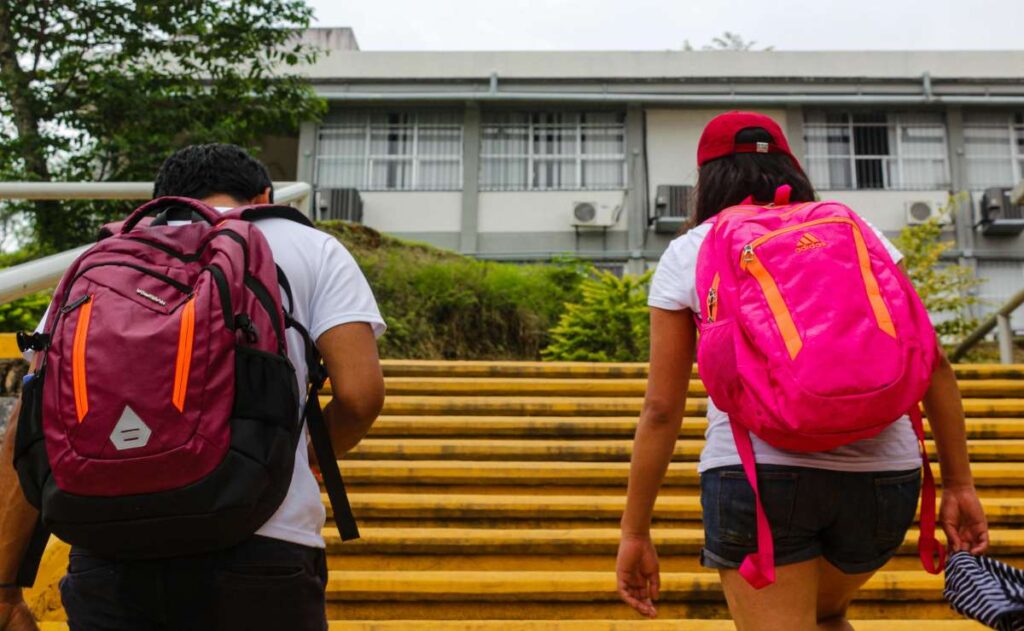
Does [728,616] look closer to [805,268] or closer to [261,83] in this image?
[805,268]

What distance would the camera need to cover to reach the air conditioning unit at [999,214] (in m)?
16.6

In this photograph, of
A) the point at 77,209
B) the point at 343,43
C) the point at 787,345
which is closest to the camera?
the point at 787,345

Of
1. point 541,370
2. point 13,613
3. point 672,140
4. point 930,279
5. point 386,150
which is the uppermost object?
point 672,140

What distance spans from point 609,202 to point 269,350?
16.2 meters

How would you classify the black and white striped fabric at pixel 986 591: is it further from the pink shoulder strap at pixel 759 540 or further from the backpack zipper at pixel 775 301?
the backpack zipper at pixel 775 301

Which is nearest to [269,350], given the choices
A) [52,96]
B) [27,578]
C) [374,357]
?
[374,357]

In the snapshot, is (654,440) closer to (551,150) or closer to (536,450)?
(536,450)

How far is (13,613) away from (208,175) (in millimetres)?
918

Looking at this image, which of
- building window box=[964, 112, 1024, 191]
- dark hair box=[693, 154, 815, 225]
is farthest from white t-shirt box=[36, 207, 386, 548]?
building window box=[964, 112, 1024, 191]

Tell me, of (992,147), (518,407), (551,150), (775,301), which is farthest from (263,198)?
(992,147)

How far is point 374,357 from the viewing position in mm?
1684

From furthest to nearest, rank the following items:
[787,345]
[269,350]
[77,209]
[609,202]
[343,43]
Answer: [343,43]
[609,202]
[77,209]
[787,345]
[269,350]

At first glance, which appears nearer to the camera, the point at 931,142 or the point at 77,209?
the point at 77,209

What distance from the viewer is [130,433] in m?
1.33
